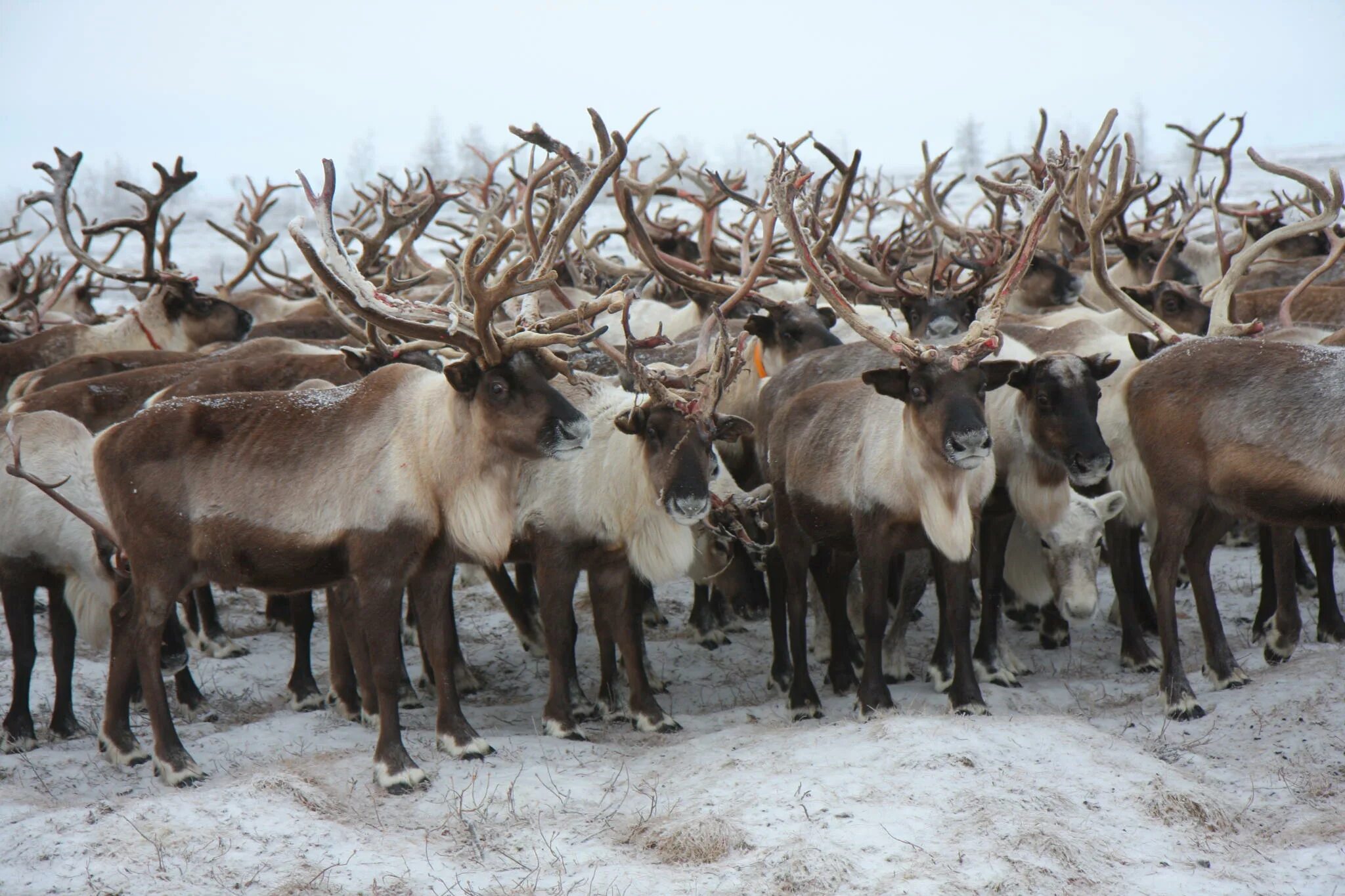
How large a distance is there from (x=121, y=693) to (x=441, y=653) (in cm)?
138

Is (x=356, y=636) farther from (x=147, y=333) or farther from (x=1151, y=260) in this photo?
(x=1151, y=260)

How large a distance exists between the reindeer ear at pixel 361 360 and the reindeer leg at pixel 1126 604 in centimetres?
403

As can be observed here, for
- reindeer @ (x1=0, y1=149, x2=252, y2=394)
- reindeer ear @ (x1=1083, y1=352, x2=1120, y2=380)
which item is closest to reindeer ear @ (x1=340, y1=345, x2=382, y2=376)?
reindeer ear @ (x1=1083, y1=352, x2=1120, y2=380)

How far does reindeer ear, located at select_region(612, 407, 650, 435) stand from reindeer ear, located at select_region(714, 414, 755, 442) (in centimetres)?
35

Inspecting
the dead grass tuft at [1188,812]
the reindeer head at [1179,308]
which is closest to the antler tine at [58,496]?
the dead grass tuft at [1188,812]

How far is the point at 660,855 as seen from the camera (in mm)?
4016

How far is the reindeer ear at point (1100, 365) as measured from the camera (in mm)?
5746

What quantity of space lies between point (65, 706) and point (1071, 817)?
4.43 metres

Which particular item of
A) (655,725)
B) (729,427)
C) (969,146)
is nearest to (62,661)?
(655,725)

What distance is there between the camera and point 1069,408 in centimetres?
559

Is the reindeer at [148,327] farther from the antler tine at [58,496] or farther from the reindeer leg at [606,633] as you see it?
the reindeer leg at [606,633]

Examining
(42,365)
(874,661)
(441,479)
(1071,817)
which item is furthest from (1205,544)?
(42,365)

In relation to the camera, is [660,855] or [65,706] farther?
[65,706]

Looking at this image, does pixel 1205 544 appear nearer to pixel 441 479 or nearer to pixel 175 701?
pixel 441 479
